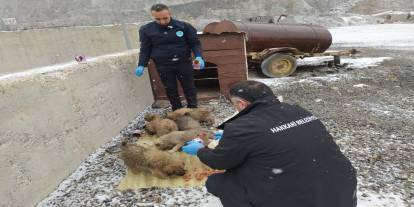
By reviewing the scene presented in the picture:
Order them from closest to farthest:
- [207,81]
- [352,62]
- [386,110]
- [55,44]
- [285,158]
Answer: [285,158] < [386,110] < [207,81] < [352,62] < [55,44]

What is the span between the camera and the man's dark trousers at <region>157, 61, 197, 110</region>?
5410mm

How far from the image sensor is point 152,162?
3.50 meters

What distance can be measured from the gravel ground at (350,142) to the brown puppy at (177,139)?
0.55 meters

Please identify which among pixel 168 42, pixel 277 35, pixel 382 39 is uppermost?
pixel 168 42

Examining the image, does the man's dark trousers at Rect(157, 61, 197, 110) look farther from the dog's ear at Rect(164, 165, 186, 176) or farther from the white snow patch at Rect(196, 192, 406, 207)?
the white snow patch at Rect(196, 192, 406, 207)

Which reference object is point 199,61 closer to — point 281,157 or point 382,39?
point 281,157

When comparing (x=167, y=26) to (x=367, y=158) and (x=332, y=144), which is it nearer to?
(x=367, y=158)

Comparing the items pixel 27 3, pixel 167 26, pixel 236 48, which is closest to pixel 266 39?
pixel 236 48

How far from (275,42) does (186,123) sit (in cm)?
515

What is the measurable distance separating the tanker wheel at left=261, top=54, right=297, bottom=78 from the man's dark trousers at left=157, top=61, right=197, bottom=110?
3.57 meters

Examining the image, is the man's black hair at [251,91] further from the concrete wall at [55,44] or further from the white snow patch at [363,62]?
the white snow patch at [363,62]

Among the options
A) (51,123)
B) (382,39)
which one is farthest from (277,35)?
(382,39)

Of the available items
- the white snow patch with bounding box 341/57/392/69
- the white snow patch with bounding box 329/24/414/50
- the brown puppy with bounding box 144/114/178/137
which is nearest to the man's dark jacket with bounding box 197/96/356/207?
the brown puppy with bounding box 144/114/178/137

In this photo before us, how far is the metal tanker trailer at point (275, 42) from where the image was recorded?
8719 mm
